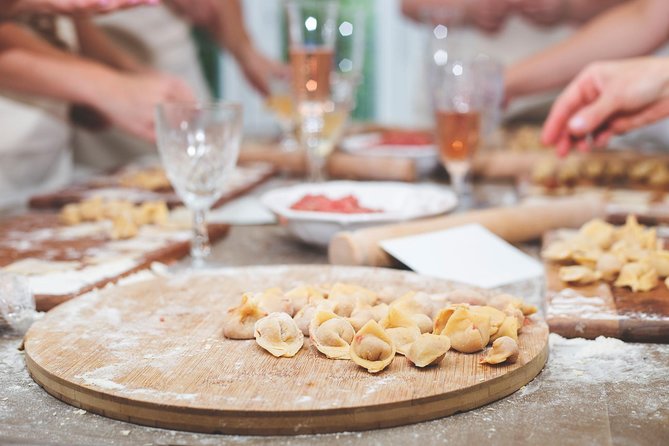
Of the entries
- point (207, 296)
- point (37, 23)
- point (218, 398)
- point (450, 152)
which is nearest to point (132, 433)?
point (218, 398)

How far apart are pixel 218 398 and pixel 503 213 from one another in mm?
814

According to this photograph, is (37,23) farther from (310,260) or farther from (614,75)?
(614,75)

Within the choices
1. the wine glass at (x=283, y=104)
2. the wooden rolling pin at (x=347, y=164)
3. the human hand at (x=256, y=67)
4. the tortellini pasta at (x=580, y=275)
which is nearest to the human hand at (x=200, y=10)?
the human hand at (x=256, y=67)

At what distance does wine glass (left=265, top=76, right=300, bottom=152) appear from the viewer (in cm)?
235

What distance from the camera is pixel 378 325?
2.65ft

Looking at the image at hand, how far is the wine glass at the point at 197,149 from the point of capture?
1310 millimetres

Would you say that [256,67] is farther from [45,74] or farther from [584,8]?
[584,8]

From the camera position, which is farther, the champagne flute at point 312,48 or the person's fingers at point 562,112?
the champagne flute at point 312,48

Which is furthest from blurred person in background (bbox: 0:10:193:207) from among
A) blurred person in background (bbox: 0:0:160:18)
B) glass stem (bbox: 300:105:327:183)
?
glass stem (bbox: 300:105:327:183)

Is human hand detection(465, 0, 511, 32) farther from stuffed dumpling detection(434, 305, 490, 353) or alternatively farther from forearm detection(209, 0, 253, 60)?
stuffed dumpling detection(434, 305, 490, 353)

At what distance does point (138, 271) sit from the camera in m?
1.24

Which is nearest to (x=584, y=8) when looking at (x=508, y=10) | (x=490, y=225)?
(x=508, y=10)

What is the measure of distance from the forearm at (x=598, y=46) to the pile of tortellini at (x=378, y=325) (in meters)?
1.56

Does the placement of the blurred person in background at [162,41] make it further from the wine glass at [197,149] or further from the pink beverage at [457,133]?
the wine glass at [197,149]
